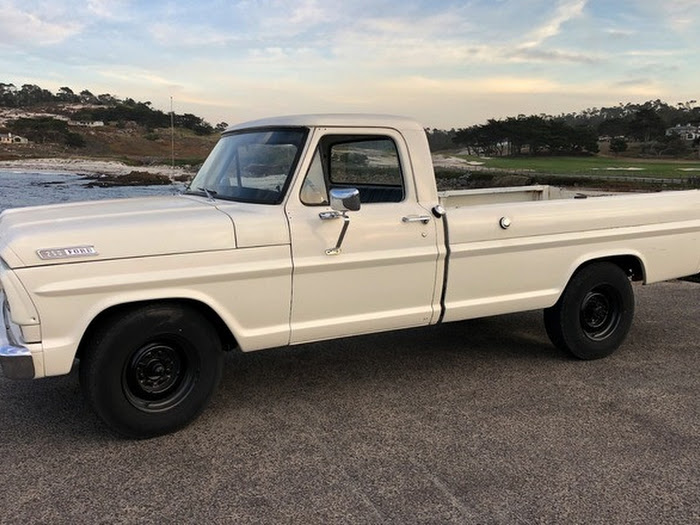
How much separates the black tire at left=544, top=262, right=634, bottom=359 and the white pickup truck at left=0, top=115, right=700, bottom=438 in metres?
0.01

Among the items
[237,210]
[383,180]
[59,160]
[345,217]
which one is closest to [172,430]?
[237,210]

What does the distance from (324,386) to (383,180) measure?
5.29 feet

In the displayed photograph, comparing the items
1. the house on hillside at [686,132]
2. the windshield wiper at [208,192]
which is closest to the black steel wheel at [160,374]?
the windshield wiper at [208,192]

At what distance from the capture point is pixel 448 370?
5293 millimetres

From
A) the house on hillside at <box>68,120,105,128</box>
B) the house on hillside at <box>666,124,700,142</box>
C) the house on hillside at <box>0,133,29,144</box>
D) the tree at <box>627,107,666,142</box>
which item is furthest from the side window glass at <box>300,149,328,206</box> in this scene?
the house on hillside at <box>68,120,105,128</box>

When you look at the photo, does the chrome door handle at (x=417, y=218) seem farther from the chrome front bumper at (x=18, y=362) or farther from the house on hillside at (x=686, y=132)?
the house on hillside at (x=686, y=132)

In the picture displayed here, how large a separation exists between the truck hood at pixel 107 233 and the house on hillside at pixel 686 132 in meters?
131

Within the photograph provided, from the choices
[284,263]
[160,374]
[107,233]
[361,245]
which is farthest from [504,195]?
[107,233]

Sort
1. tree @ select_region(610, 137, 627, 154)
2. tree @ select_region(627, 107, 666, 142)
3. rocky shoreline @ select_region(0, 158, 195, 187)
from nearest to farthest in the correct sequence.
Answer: rocky shoreline @ select_region(0, 158, 195, 187) < tree @ select_region(610, 137, 627, 154) < tree @ select_region(627, 107, 666, 142)

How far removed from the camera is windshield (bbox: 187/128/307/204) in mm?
4344

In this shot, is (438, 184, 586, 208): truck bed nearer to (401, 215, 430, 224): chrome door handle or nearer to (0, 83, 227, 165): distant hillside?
(401, 215, 430, 224): chrome door handle

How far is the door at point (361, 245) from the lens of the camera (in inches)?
167

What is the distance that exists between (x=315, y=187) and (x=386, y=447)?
1717 millimetres

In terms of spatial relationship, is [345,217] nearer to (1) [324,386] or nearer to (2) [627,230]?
(1) [324,386]
